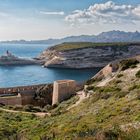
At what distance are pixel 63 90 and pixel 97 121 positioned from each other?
2654cm

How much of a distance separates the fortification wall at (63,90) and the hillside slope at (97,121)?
488 cm

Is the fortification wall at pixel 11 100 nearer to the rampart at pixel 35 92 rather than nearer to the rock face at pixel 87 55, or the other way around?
the rampart at pixel 35 92

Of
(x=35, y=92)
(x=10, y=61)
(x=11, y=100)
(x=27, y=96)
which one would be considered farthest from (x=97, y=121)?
(x=10, y=61)

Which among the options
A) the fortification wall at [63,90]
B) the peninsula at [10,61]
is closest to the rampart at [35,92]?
the fortification wall at [63,90]

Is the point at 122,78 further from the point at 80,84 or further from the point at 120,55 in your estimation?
the point at 120,55

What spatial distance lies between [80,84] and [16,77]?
72323 mm

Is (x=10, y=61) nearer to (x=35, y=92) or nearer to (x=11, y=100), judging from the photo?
(x=35, y=92)

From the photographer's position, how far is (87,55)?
17062 centimetres

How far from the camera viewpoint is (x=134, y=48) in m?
184

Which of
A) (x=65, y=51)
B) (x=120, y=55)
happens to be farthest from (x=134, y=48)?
(x=65, y=51)

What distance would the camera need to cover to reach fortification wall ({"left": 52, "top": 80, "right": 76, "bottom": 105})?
45.1 m

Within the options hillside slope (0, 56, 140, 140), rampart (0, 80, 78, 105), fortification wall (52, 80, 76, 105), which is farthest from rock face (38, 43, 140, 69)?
hillside slope (0, 56, 140, 140)

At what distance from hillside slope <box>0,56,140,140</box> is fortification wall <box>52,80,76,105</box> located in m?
4.88

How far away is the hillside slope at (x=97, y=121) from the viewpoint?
520 inches
